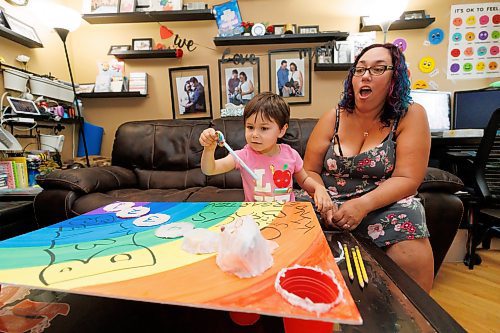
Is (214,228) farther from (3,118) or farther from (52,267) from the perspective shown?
(3,118)

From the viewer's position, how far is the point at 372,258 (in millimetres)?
723

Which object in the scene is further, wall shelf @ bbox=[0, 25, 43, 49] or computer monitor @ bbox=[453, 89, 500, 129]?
computer monitor @ bbox=[453, 89, 500, 129]

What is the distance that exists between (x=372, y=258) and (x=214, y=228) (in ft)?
1.48

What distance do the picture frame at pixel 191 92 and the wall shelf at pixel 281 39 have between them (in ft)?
1.07

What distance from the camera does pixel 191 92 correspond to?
2508 millimetres

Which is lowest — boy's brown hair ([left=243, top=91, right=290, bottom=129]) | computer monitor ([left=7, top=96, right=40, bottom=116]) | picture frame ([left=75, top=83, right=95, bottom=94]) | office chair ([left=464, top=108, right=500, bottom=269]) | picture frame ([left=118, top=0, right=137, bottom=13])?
office chair ([left=464, top=108, right=500, bottom=269])

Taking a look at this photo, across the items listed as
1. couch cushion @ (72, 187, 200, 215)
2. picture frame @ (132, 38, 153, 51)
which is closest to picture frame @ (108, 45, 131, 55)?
picture frame @ (132, 38, 153, 51)

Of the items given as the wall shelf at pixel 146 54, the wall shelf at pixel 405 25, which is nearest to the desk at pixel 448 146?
the wall shelf at pixel 405 25

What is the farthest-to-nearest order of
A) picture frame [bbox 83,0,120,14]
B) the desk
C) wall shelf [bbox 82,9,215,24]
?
picture frame [bbox 83,0,120,14], wall shelf [bbox 82,9,215,24], the desk

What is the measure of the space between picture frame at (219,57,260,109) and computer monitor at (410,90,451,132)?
1.43 metres

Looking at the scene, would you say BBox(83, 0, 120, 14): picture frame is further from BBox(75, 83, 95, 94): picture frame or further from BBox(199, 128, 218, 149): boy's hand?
BBox(199, 128, 218, 149): boy's hand

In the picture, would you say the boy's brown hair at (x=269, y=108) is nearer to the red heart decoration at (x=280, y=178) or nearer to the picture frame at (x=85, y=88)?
the red heart decoration at (x=280, y=178)

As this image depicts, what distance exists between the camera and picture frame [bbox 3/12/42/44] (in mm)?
1814

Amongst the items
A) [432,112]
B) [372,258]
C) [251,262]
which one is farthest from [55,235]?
[432,112]
